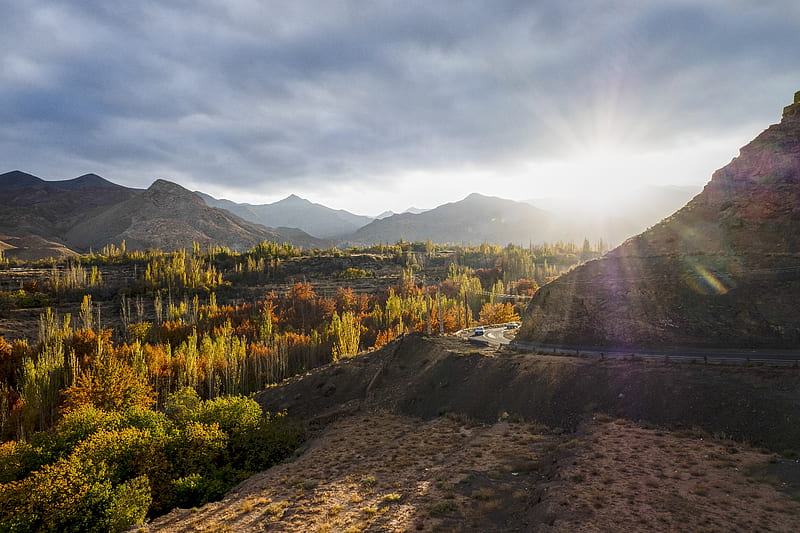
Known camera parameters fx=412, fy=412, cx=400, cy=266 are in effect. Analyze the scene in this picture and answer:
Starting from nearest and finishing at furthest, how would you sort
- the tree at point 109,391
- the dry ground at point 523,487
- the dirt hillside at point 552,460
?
1. the dry ground at point 523,487
2. the dirt hillside at point 552,460
3. the tree at point 109,391

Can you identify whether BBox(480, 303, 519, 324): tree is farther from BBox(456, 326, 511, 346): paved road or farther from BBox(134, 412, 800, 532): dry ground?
BBox(134, 412, 800, 532): dry ground

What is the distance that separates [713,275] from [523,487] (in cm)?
2390

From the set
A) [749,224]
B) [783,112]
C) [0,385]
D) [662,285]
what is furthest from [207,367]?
[783,112]

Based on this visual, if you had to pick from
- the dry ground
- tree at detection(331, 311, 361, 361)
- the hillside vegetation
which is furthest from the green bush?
tree at detection(331, 311, 361, 361)

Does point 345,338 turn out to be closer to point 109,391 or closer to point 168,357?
point 168,357

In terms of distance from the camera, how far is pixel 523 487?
61.4 feet

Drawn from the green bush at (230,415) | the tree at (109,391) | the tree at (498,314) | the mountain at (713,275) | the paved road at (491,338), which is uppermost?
the mountain at (713,275)

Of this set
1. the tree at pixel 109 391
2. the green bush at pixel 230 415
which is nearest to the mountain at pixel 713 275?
the green bush at pixel 230 415

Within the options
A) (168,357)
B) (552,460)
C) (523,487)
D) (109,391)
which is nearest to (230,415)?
(109,391)

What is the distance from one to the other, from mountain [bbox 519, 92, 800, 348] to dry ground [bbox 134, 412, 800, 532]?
37.7 ft

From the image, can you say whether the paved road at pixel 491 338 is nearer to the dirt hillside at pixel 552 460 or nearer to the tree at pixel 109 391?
the dirt hillside at pixel 552 460

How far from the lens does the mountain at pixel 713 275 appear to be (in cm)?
2839

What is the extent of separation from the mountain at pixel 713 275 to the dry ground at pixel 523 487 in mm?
11489

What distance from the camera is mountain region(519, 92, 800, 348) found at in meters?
28.4
